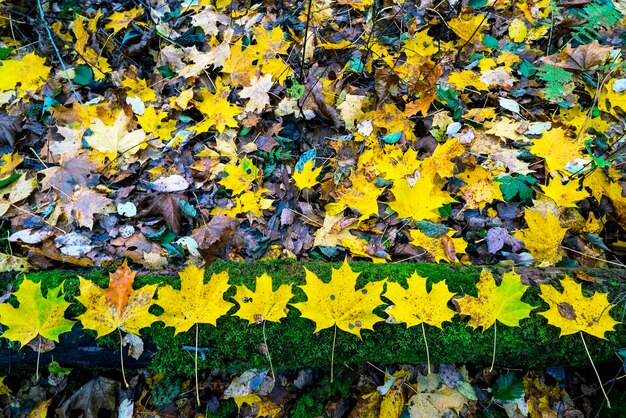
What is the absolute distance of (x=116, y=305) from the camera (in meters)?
1.66

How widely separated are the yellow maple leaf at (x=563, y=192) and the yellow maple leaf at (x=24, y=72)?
3.65m

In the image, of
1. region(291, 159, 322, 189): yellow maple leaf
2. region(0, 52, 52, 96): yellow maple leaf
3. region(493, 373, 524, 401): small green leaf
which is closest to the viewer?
region(493, 373, 524, 401): small green leaf

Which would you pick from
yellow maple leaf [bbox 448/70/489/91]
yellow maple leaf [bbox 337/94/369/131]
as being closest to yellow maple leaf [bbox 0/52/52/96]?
yellow maple leaf [bbox 337/94/369/131]

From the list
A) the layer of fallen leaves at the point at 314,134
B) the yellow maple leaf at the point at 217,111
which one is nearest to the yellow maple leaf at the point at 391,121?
the layer of fallen leaves at the point at 314,134

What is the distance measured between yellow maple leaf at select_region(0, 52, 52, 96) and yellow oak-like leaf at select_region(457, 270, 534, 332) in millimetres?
3401

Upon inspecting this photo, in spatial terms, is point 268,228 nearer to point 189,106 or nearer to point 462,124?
point 189,106

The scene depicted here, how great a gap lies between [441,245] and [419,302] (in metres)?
0.62

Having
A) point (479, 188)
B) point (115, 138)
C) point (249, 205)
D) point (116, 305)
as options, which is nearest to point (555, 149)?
point (479, 188)

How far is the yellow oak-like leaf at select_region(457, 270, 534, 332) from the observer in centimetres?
160

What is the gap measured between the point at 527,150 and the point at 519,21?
46.3 inches

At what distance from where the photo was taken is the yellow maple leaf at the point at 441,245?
2111mm

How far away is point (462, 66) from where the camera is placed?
286cm

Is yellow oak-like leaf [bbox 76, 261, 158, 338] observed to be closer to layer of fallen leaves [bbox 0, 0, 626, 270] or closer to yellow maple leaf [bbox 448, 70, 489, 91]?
layer of fallen leaves [bbox 0, 0, 626, 270]

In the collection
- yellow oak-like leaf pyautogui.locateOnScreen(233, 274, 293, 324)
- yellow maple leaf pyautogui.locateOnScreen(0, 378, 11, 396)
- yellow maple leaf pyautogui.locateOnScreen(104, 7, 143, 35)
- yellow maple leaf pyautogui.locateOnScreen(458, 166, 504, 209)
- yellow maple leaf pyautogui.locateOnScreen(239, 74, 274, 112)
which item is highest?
yellow maple leaf pyautogui.locateOnScreen(104, 7, 143, 35)
